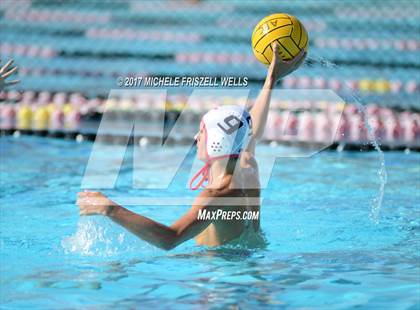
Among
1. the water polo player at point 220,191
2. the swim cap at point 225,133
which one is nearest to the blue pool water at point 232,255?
the water polo player at point 220,191

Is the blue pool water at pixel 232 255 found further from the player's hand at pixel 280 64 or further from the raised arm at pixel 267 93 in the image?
the player's hand at pixel 280 64

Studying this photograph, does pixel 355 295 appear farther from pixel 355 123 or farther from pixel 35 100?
pixel 35 100

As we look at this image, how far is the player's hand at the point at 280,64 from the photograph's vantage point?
422 centimetres

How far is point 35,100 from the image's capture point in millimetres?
9180

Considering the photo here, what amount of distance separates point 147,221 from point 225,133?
0.52 metres

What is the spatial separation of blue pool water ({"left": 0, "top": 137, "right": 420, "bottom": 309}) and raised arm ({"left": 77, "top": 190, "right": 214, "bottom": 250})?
0.25 metres

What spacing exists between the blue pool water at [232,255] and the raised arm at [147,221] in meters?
0.25

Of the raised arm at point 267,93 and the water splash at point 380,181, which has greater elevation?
the raised arm at point 267,93

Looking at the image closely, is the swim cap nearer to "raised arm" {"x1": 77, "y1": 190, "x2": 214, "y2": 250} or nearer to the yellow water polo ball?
"raised arm" {"x1": 77, "y1": 190, "x2": 214, "y2": 250}

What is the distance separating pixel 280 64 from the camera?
167 inches

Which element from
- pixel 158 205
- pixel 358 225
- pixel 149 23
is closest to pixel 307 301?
pixel 358 225

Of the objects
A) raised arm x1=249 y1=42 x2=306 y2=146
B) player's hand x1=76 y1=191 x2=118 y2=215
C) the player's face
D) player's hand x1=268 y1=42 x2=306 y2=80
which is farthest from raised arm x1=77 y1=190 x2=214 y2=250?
player's hand x1=268 y1=42 x2=306 y2=80

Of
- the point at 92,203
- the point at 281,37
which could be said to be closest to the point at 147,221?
the point at 92,203

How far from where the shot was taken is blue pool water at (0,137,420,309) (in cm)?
344
